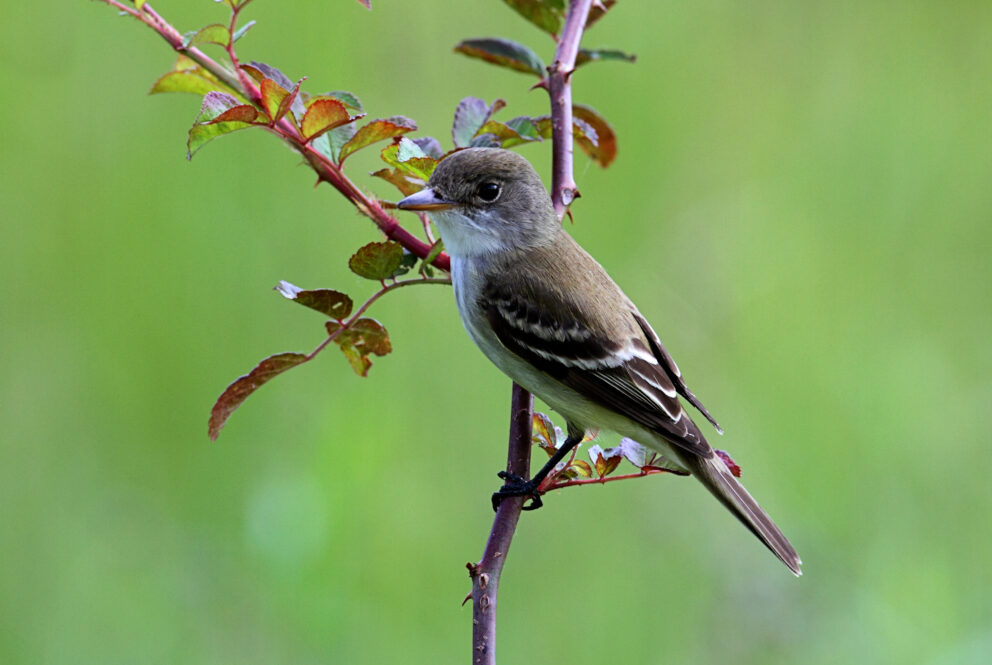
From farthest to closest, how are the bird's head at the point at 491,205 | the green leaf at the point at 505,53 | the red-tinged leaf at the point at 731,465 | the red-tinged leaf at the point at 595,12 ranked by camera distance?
1. the bird's head at the point at 491,205
2. the red-tinged leaf at the point at 595,12
3. the green leaf at the point at 505,53
4. the red-tinged leaf at the point at 731,465

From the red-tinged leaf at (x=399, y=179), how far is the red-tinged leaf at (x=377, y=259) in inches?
12.2

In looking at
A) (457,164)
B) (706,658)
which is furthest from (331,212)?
(706,658)

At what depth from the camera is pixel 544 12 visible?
3.40 meters

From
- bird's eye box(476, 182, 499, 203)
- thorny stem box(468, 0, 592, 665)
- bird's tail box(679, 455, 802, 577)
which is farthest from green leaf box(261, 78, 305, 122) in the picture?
bird's tail box(679, 455, 802, 577)

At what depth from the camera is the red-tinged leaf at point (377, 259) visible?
8.46 feet

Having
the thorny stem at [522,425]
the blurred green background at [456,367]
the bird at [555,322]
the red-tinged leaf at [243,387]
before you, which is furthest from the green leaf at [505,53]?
the blurred green background at [456,367]

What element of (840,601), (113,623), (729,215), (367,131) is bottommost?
(113,623)

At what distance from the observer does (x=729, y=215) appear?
21.9ft

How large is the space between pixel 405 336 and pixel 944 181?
3582 mm

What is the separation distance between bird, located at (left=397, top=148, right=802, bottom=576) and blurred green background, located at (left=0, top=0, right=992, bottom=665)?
1.08 meters

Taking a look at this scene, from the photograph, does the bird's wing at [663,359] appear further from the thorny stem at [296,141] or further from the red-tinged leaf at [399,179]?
the thorny stem at [296,141]

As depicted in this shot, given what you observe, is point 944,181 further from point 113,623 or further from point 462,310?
point 113,623

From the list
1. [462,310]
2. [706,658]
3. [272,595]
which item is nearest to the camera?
[462,310]

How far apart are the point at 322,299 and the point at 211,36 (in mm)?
614
